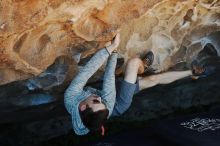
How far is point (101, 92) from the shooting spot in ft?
6.27

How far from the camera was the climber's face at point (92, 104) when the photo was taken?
1747 mm

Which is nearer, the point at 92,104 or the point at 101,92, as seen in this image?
the point at 92,104

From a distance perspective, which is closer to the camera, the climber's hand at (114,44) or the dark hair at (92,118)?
the dark hair at (92,118)

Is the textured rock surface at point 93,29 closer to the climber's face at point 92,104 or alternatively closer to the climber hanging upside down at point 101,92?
the climber hanging upside down at point 101,92

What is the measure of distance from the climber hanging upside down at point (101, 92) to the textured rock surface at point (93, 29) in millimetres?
89

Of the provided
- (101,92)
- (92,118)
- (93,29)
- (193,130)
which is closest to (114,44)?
(93,29)

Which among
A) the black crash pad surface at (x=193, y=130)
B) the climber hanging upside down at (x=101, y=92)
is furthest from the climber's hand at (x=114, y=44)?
the black crash pad surface at (x=193, y=130)

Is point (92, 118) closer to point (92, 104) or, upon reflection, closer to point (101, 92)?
point (92, 104)

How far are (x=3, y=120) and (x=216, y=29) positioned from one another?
1.13m

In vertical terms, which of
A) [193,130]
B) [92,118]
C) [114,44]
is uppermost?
[114,44]

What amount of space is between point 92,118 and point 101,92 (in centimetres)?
20

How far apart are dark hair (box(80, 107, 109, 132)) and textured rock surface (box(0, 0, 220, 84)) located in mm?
302

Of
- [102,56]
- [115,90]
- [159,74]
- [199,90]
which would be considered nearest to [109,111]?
[115,90]

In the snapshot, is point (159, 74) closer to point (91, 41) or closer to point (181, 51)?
point (181, 51)
